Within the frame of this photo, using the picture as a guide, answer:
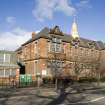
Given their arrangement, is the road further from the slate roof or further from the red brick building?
the slate roof

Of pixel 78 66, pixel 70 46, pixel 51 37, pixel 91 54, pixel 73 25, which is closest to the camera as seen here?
pixel 78 66

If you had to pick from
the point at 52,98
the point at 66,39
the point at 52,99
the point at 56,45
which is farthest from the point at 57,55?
the point at 52,99

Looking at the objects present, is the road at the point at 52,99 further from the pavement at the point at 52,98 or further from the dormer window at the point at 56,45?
the dormer window at the point at 56,45

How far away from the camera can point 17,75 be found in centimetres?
4584

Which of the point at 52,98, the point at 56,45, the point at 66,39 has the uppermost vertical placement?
the point at 66,39

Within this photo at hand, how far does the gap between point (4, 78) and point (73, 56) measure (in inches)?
748

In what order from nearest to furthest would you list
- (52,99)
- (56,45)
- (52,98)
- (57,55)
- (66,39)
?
(52,99), (52,98), (57,55), (56,45), (66,39)

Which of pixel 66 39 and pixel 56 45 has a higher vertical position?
pixel 66 39

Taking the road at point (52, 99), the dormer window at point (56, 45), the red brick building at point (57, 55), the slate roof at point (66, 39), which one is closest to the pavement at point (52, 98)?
the road at point (52, 99)

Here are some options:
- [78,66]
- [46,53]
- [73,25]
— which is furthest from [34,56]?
[73,25]

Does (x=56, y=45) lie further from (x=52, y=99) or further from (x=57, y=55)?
(x=52, y=99)

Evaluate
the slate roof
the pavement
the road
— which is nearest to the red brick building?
the slate roof

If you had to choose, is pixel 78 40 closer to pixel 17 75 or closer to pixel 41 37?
pixel 41 37

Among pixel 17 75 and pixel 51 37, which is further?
pixel 51 37
